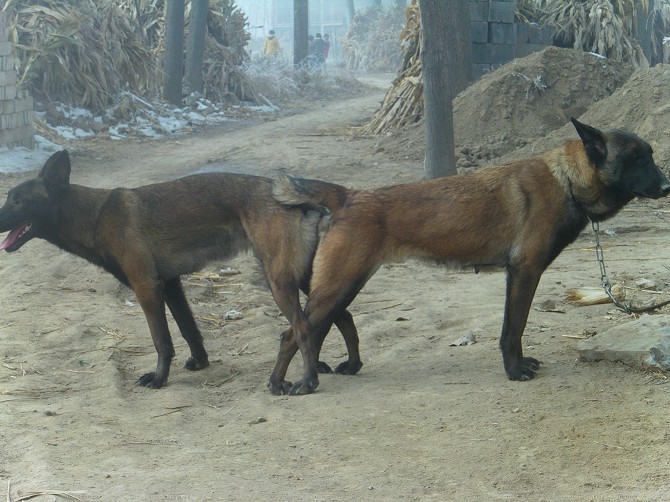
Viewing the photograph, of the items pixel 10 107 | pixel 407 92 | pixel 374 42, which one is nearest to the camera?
pixel 10 107

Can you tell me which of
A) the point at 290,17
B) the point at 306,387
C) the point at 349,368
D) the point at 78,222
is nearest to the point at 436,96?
the point at 349,368

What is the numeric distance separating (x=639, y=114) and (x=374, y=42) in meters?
41.4

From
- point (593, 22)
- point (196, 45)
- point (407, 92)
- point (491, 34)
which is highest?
point (593, 22)

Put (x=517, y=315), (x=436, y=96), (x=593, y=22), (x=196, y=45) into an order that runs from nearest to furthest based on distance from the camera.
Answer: (x=517, y=315) → (x=436, y=96) → (x=593, y=22) → (x=196, y=45)

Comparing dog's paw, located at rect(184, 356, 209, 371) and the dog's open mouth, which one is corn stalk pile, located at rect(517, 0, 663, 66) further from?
the dog's open mouth

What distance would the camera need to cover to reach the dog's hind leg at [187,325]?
6.98m

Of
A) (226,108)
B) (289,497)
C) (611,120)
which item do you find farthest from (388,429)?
(226,108)

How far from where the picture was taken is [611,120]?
12594 millimetres

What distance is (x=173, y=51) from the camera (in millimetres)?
24125

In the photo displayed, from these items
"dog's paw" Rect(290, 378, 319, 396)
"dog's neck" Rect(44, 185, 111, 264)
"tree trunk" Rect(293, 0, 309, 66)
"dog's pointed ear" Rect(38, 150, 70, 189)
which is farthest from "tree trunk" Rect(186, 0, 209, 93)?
"dog's paw" Rect(290, 378, 319, 396)

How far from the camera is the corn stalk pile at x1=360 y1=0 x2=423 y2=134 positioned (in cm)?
1742

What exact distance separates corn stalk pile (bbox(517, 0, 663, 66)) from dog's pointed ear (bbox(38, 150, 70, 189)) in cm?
1338

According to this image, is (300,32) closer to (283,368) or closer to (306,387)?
(283,368)

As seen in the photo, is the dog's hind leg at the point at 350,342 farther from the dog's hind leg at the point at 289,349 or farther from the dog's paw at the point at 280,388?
the dog's paw at the point at 280,388
